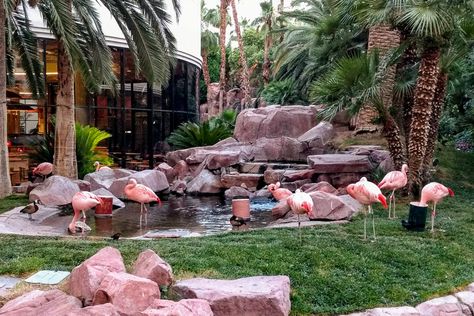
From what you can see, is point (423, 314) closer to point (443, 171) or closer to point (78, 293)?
point (78, 293)

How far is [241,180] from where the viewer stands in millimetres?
15914

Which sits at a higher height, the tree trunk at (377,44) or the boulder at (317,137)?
the tree trunk at (377,44)

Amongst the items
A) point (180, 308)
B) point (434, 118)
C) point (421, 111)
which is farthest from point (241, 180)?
point (180, 308)

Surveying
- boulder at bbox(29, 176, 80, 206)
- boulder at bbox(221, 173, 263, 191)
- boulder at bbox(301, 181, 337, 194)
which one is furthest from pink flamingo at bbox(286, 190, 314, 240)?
boulder at bbox(221, 173, 263, 191)

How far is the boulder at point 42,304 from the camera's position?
423 cm

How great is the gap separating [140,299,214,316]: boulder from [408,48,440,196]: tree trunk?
740 cm

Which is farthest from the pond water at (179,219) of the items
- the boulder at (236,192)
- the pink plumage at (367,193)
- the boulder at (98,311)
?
the boulder at (98,311)

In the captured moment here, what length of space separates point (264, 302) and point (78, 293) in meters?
1.56

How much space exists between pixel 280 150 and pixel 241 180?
9.74 ft

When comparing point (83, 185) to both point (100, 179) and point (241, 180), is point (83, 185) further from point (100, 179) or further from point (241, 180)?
point (241, 180)

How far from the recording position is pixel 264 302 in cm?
476

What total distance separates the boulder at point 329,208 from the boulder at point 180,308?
4.64 meters

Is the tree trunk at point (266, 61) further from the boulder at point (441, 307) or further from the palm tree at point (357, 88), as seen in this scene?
the boulder at point (441, 307)

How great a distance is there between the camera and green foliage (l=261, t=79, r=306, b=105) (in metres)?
27.4
